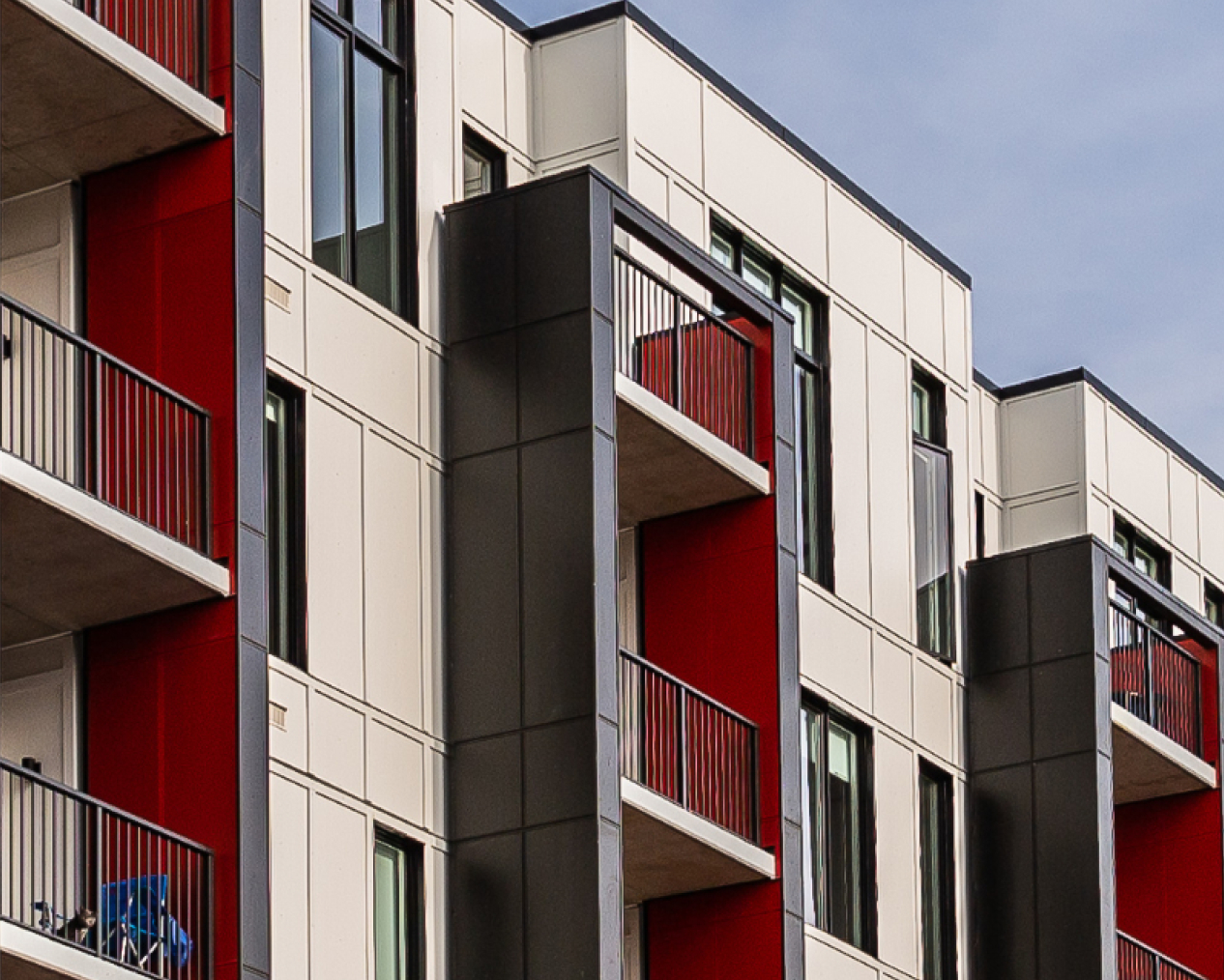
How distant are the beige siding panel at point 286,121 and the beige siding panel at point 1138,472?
58.8ft

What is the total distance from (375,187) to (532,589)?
4313 millimetres

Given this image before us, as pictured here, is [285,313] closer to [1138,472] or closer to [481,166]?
[481,166]

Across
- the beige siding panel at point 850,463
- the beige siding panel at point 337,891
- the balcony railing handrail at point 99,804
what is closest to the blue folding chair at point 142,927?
the balcony railing handrail at point 99,804

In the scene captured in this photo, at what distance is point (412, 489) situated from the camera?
3231cm

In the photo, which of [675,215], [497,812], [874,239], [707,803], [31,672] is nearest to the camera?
[31,672]

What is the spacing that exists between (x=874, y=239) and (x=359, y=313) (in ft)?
36.6

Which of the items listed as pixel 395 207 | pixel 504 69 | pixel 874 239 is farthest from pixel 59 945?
pixel 874 239

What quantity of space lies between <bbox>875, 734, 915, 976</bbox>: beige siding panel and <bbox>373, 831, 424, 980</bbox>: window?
8725 millimetres

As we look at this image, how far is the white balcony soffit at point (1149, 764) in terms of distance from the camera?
139ft

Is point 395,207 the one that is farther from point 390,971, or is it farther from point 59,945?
point 59,945

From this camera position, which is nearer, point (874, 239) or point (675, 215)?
point (675, 215)

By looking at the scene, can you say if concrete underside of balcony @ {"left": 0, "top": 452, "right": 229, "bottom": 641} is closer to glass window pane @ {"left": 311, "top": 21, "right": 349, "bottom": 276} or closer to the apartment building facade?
the apartment building facade

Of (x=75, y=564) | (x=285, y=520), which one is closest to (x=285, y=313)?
(x=285, y=520)

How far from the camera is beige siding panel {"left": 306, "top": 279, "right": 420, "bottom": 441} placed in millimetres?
31359
